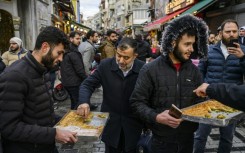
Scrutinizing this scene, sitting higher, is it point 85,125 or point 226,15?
point 226,15

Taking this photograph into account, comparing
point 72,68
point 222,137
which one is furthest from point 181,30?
point 72,68

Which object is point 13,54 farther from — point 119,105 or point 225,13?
point 225,13

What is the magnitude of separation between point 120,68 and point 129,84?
0.22m

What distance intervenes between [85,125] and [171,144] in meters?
0.88

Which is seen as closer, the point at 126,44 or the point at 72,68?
the point at 126,44

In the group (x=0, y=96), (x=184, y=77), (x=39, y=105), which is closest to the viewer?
(x=0, y=96)

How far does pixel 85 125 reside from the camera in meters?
2.57

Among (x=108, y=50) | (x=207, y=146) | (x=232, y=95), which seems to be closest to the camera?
(x=232, y=95)

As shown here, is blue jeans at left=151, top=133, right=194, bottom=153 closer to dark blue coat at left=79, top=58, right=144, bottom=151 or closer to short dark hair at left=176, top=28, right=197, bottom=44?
dark blue coat at left=79, top=58, right=144, bottom=151

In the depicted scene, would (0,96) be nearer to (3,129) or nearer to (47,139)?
(3,129)

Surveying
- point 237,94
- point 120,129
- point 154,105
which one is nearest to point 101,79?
point 120,129

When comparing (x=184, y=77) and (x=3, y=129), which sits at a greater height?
(x=184, y=77)

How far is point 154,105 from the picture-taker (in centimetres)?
278

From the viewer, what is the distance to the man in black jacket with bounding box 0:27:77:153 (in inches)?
81.0
